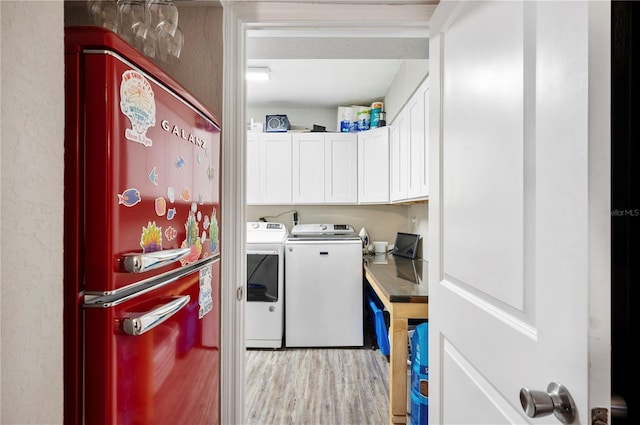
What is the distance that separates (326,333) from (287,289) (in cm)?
56

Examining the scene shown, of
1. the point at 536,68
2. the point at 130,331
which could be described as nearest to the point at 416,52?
the point at 536,68

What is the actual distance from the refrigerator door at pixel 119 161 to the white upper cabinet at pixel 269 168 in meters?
2.81

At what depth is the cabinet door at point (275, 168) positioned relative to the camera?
358 centimetres

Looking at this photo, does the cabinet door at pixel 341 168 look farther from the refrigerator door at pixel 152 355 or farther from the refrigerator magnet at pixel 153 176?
the refrigerator magnet at pixel 153 176

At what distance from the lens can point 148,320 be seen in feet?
2.05

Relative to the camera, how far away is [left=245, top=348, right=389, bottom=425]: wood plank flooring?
2.09 meters

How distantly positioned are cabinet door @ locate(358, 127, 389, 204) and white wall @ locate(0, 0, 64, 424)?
9.89ft

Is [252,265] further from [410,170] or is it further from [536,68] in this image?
[536,68]

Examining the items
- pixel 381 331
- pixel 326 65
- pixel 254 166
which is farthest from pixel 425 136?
pixel 254 166

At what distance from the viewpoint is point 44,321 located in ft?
1.43

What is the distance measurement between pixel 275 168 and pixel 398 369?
2.43 meters

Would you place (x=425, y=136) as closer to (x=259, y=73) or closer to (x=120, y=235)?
(x=259, y=73)

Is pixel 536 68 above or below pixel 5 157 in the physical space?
above

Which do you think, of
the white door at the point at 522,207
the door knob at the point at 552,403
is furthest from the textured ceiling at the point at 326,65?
the door knob at the point at 552,403
